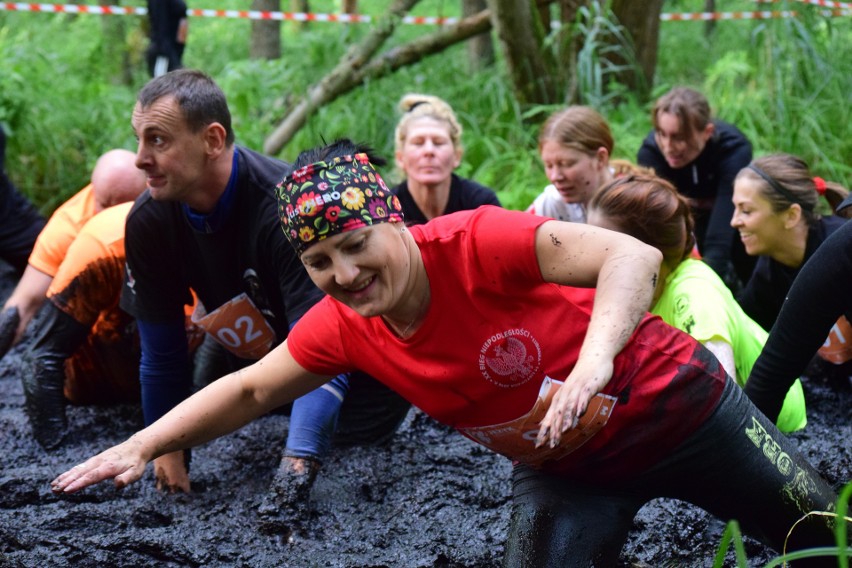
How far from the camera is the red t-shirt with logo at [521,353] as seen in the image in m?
2.20

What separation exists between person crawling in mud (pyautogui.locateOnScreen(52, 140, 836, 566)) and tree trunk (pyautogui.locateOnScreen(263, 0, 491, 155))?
4.86m

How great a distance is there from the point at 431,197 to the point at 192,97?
4.83 feet

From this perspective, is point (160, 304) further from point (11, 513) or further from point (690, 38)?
point (690, 38)

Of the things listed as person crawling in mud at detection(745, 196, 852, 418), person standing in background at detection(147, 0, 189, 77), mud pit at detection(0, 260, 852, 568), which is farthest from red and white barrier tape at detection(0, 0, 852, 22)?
person crawling in mud at detection(745, 196, 852, 418)

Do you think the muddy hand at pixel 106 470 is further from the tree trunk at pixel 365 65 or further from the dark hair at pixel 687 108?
the tree trunk at pixel 365 65

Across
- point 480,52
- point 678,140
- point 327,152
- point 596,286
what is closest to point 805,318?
point 596,286

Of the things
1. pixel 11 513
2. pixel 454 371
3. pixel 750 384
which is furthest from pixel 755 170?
pixel 11 513

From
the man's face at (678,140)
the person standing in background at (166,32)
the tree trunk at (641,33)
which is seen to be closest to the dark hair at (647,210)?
the man's face at (678,140)

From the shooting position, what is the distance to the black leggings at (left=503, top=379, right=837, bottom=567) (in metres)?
2.26

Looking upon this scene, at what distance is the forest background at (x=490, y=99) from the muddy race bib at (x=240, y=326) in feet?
8.00

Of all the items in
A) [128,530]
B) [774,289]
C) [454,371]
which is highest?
[454,371]

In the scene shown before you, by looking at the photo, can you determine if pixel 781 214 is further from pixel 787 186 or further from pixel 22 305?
pixel 22 305

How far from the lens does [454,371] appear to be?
2248 millimetres

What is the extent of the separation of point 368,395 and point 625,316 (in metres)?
2.10
